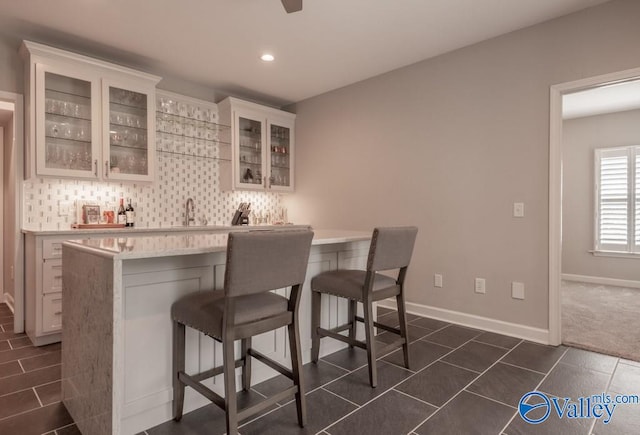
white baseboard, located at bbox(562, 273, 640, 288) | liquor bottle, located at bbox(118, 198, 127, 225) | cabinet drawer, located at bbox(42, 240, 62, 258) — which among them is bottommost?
white baseboard, located at bbox(562, 273, 640, 288)

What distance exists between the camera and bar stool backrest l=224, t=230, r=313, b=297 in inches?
58.1

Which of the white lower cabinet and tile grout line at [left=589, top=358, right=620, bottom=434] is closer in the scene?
tile grout line at [left=589, top=358, right=620, bottom=434]

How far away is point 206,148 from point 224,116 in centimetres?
49

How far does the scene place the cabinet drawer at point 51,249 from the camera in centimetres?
294

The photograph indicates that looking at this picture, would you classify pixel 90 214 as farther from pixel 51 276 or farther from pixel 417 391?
pixel 417 391

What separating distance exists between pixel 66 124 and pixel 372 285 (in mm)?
3168

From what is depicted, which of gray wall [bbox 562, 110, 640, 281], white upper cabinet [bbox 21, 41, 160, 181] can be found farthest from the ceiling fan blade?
gray wall [bbox 562, 110, 640, 281]

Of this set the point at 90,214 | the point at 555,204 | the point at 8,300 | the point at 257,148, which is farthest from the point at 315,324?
the point at 8,300

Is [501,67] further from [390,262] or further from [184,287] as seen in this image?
[184,287]

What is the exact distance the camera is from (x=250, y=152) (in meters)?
4.88

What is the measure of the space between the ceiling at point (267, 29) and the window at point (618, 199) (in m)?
3.69

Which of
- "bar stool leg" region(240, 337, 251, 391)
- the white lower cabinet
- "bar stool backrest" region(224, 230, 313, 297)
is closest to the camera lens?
"bar stool backrest" region(224, 230, 313, 297)

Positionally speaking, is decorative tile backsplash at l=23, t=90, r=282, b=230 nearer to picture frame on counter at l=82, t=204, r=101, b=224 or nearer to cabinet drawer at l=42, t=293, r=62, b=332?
picture frame on counter at l=82, t=204, r=101, b=224

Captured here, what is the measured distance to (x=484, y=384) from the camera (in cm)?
225
